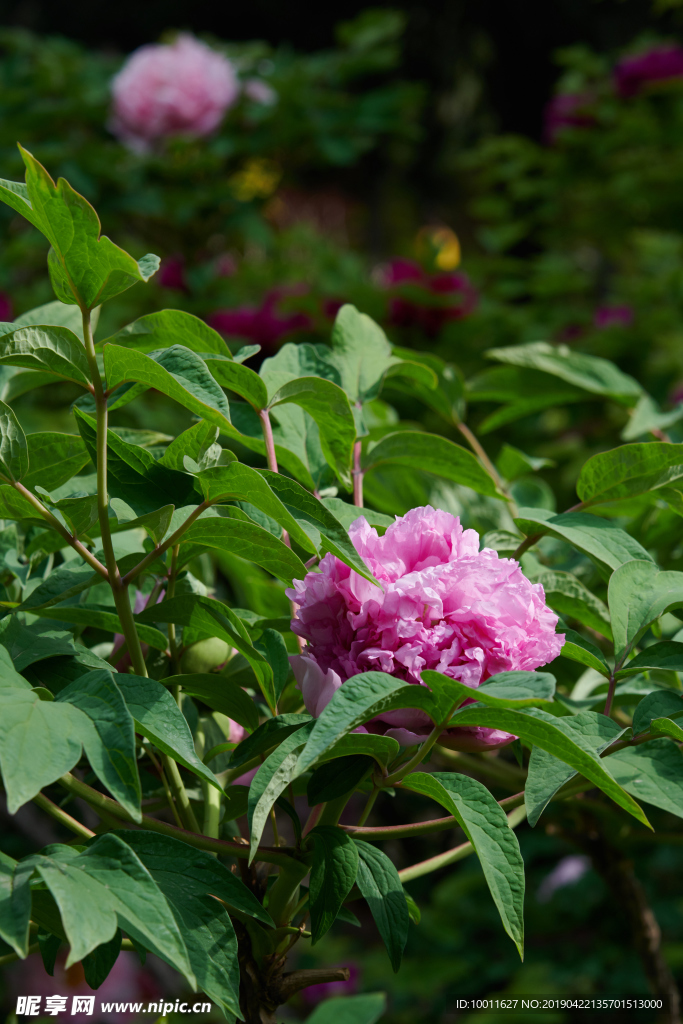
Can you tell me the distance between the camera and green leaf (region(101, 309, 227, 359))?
39 centimetres

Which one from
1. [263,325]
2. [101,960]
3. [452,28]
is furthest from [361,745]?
[452,28]

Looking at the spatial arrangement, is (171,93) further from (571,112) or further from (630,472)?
(630,472)

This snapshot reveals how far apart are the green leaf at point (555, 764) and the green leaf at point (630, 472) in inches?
4.8

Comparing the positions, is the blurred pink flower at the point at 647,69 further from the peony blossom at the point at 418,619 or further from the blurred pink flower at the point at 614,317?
the peony blossom at the point at 418,619

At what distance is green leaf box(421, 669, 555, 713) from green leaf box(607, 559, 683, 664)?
97 millimetres

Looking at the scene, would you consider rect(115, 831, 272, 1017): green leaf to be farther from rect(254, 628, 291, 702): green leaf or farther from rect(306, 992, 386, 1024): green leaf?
rect(306, 992, 386, 1024): green leaf

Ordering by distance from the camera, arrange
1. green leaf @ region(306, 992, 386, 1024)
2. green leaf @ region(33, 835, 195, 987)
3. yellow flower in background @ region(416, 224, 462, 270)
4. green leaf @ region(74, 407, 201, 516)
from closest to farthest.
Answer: green leaf @ region(33, 835, 195, 987) → green leaf @ region(74, 407, 201, 516) → green leaf @ region(306, 992, 386, 1024) → yellow flower in background @ region(416, 224, 462, 270)

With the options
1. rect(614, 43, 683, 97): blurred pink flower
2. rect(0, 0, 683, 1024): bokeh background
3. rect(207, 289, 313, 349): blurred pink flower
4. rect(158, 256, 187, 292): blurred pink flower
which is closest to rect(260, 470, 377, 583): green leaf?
rect(0, 0, 683, 1024): bokeh background

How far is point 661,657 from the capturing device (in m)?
0.39

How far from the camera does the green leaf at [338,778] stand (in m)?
0.35

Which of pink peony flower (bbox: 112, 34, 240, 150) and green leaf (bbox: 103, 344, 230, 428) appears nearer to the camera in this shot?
green leaf (bbox: 103, 344, 230, 428)

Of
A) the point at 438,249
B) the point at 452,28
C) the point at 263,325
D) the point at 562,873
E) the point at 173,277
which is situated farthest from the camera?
the point at 452,28

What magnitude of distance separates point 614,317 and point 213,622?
164 centimetres

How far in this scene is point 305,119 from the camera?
6.54ft
